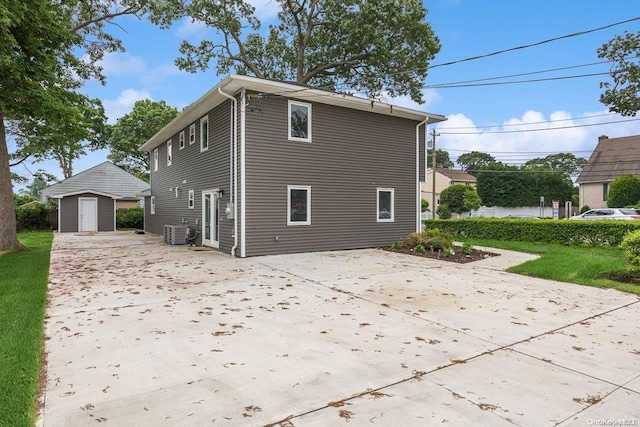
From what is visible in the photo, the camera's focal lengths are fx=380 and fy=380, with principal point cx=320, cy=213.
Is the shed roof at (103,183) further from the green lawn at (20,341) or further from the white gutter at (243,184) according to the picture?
the green lawn at (20,341)

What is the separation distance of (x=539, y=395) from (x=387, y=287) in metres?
3.83

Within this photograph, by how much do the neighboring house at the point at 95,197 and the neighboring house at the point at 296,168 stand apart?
33.1ft

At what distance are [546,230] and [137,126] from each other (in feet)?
99.9

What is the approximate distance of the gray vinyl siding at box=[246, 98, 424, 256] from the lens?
1052 centimetres

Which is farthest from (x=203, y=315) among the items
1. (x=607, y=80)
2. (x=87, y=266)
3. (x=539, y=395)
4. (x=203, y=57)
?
(x=607, y=80)

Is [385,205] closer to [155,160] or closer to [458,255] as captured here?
[458,255]

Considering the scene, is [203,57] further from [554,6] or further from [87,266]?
[554,6]

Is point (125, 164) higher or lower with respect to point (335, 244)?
higher

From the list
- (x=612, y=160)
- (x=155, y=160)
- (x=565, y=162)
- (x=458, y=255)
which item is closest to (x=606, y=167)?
(x=612, y=160)

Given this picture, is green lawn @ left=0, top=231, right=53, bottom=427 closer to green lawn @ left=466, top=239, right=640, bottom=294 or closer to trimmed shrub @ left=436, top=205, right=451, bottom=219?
green lawn @ left=466, top=239, right=640, bottom=294

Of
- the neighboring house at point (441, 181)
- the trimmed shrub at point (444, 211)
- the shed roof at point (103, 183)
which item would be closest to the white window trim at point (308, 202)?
the shed roof at point (103, 183)

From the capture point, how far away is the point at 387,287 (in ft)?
21.7

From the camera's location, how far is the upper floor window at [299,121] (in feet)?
36.4

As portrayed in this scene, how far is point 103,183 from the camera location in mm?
24172
